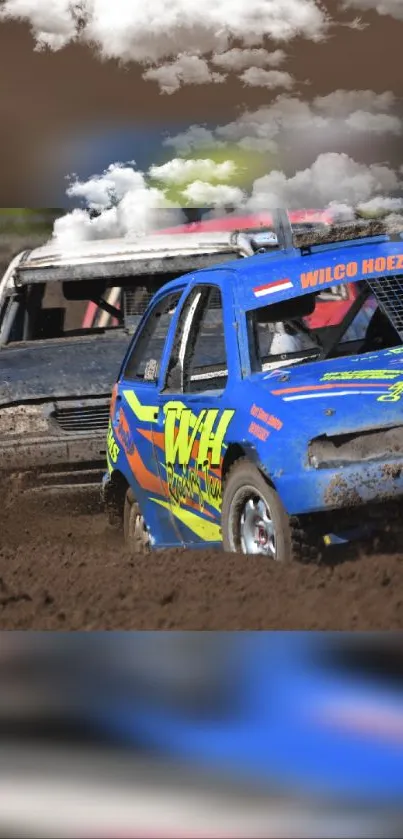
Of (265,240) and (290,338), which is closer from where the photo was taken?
(290,338)

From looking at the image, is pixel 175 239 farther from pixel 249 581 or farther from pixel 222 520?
pixel 249 581

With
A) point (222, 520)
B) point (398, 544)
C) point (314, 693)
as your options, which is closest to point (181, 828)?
point (314, 693)

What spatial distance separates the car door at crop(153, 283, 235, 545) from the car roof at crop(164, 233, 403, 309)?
137 mm

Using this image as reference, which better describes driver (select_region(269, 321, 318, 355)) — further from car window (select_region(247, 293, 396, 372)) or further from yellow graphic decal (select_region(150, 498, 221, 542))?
yellow graphic decal (select_region(150, 498, 221, 542))

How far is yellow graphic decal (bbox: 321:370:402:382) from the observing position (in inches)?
201

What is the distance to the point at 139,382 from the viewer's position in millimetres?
6930

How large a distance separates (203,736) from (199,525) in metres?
4.33

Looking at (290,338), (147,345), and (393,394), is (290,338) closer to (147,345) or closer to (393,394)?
(147,345)

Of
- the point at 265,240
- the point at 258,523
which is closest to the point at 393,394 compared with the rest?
the point at 258,523

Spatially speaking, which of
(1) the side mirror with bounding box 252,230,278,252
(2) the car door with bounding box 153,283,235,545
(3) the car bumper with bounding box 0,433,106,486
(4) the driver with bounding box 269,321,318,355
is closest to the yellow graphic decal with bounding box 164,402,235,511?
(2) the car door with bounding box 153,283,235,545

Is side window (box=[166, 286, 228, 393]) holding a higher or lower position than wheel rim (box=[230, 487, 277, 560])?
higher

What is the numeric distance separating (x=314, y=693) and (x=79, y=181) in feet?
14.8

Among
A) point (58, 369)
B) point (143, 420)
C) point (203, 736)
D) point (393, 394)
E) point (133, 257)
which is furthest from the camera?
point (133, 257)

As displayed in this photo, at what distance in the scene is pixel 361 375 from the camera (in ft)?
17.0
